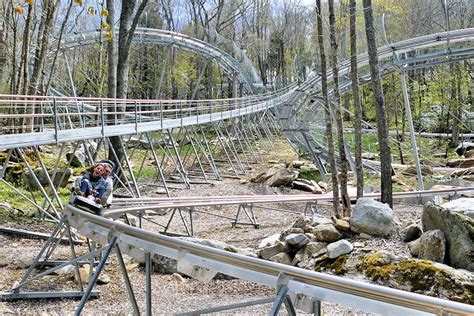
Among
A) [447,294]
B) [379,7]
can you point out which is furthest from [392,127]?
[447,294]

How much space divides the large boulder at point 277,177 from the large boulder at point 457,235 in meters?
13.0

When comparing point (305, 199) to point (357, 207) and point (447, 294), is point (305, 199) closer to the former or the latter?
point (357, 207)

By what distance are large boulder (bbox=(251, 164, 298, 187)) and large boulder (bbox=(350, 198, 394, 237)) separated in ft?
37.3

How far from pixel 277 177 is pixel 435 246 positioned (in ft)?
44.2

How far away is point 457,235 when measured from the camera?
725cm

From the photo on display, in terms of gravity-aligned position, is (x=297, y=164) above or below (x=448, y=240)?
above

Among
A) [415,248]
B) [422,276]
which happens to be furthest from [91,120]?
[422,276]

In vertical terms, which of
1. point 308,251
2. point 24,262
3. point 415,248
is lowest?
point 308,251

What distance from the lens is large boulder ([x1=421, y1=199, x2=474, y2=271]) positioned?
7098 millimetres

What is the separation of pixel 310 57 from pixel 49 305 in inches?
2007

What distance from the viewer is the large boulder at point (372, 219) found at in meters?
8.88

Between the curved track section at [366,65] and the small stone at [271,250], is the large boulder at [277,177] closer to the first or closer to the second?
the curved track section at [366,65]

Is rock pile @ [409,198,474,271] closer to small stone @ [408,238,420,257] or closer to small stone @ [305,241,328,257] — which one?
small stone @ [408,238,420,257]

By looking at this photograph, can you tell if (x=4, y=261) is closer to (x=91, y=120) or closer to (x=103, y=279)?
(x=103, y=279)
